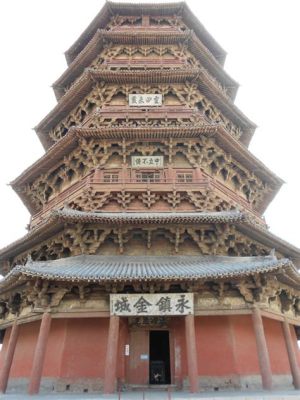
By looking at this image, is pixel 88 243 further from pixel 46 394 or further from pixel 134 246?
pixel 46 394

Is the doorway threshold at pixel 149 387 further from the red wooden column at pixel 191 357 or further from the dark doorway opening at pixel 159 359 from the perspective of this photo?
the red wooden column at pixel 191 357

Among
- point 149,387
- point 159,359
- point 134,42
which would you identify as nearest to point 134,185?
point 159,359

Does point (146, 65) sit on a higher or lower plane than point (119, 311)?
higher

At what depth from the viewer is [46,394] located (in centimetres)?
962

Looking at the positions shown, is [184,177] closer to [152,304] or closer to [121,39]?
[152,304]

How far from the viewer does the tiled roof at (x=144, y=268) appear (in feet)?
31.6

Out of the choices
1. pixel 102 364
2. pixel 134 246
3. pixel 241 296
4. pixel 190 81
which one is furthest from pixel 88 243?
pixel 190 81

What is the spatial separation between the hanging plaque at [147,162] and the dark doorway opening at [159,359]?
270 inches

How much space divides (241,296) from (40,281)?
20.9 feet

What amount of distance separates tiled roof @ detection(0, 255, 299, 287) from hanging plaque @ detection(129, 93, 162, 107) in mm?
8132

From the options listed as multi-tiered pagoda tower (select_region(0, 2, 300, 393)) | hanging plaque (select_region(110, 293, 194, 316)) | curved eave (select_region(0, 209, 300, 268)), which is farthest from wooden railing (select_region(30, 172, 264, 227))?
hanging plaque (select_region(110, 293, 194, 316))

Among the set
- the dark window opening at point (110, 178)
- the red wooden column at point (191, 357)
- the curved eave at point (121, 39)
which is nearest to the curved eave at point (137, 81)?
the curved eave at point (121, 39)

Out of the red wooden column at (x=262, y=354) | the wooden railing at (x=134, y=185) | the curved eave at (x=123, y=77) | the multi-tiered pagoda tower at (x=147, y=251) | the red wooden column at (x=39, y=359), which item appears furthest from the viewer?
the curved eave at (x=123, y=77)

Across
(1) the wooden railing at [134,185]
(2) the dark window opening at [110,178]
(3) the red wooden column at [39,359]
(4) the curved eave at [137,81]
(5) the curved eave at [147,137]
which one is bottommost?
(3) the red wooden column at [39,359]
